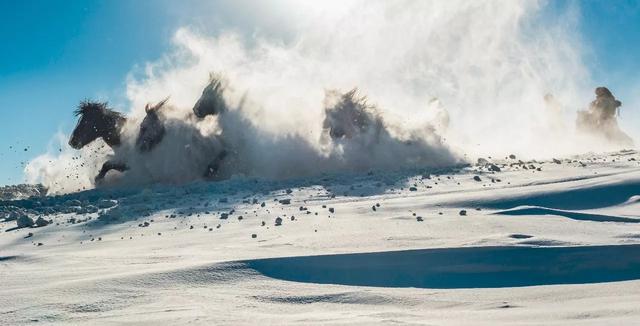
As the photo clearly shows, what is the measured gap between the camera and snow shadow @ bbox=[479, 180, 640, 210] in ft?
38.8

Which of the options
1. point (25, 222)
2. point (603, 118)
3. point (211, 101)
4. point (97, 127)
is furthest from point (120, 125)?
point (603, 118)

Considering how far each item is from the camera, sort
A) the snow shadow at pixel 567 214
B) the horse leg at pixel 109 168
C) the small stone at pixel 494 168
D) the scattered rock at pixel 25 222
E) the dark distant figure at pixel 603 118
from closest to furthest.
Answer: the snow shadow at pixel 567 214 < the scattered rock at pixel 25 222 < the small stone at pixel 494 168 < the horse leg at pixel 109 168 < the dark distant figure at pixel 603 118

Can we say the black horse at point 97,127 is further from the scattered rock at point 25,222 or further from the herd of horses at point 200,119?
the scattered rock at point 25,222

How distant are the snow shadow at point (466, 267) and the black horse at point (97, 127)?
56.2 ft

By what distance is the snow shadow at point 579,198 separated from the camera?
11.8 m

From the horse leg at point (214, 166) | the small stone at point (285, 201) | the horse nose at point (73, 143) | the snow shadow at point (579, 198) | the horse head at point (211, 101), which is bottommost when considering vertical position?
the snow shadow at point (579, 198)

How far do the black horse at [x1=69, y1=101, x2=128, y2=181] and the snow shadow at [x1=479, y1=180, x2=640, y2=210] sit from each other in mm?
14423

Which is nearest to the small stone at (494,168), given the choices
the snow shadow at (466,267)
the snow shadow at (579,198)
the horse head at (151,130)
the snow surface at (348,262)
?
the snow surface at (348,262)

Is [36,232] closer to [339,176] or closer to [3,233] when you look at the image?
[3,233]

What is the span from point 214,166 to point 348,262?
1541cm

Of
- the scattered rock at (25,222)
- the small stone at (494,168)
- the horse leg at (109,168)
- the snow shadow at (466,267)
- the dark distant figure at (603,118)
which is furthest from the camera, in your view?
the dark distant figure at (603,118)

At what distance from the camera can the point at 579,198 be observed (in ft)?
39.9

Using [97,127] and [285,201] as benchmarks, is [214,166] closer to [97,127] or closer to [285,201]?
[97,127]

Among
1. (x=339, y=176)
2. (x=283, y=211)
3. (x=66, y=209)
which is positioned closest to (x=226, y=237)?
(x=283, y=211)
